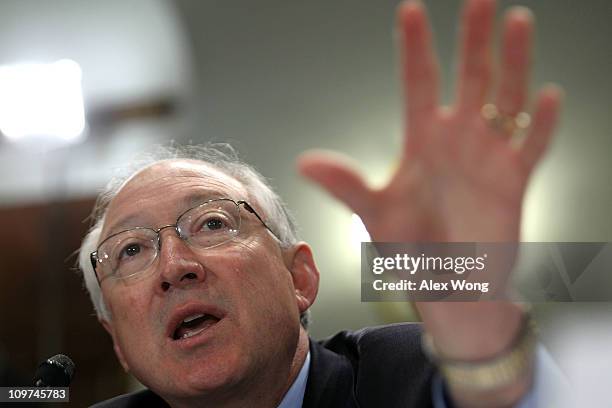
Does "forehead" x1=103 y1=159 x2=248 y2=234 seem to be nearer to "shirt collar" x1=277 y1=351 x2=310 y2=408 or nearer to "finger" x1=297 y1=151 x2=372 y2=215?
"shirt collar" x1=277 y1=351 x2=310 y2=408

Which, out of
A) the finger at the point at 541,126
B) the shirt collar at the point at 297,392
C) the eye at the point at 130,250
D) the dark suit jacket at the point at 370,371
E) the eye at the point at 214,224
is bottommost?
the shirt collar at the point at 297,392

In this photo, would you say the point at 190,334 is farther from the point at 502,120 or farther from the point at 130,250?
the point at 502,120

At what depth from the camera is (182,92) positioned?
6.91 ft

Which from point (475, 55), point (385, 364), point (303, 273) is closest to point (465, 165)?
point (475, 55)

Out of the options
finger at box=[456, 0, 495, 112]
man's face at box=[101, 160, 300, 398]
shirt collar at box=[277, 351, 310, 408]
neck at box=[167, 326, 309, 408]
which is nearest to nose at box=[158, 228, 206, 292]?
man's face at box=[101, 160, 300, 398]

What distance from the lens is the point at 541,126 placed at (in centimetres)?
80

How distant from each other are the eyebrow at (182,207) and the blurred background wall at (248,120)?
232 mm

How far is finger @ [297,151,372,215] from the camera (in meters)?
0.81

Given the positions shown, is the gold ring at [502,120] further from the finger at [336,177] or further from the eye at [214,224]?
the eye at [214,224]

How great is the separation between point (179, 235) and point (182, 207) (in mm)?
62

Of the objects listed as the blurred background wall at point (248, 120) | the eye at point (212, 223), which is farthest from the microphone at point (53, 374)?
the eye at point (212, 223)

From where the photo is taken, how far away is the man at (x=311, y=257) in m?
0.82

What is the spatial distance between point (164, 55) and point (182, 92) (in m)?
0.16

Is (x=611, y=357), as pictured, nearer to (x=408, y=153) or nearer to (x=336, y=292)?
(x=408, y=153)
